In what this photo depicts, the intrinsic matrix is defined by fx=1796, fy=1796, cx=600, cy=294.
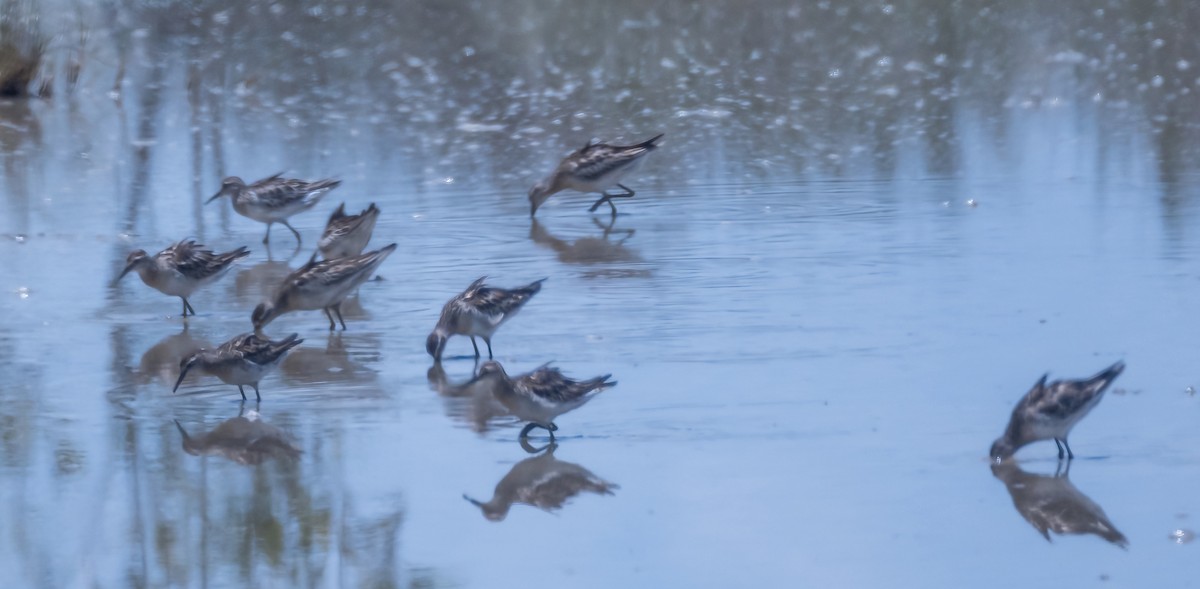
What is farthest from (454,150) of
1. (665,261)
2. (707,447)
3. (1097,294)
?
(707,447)

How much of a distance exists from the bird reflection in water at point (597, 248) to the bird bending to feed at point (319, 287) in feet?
6.05

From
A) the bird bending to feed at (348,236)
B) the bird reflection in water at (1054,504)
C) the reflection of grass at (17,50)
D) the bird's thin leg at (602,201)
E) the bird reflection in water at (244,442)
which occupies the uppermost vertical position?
the reflection of grass at (17,50)

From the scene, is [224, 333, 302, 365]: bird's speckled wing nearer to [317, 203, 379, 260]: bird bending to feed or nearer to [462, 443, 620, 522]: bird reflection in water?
[462, 443, 620, 522]: bird reflection in water

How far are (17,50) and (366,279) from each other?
11.2 metres

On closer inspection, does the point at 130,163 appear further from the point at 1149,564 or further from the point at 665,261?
the point at 1149,564

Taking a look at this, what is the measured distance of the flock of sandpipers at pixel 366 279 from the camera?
7.46 meters

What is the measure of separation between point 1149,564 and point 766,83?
1368cm

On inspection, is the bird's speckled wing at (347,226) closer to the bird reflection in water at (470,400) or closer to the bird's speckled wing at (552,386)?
the bird reflection in water at (470,400)

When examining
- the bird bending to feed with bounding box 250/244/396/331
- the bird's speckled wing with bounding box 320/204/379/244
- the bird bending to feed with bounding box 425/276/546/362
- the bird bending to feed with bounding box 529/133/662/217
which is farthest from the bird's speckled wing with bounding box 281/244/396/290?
the bird bending to feed with bounding box 529/133/662/217

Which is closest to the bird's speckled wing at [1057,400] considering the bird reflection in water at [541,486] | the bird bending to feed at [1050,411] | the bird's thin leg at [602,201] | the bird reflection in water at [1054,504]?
the bird bending to feed at [1050,411]

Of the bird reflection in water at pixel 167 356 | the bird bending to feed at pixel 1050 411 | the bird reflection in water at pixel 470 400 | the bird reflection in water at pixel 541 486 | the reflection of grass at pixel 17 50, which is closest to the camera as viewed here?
the bird reflection in water at pixel 541 486

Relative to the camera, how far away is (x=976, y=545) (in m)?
6.57

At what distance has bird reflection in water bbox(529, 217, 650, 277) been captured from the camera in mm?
12083

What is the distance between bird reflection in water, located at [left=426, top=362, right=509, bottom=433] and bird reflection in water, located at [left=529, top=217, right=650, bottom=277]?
8.49ft
